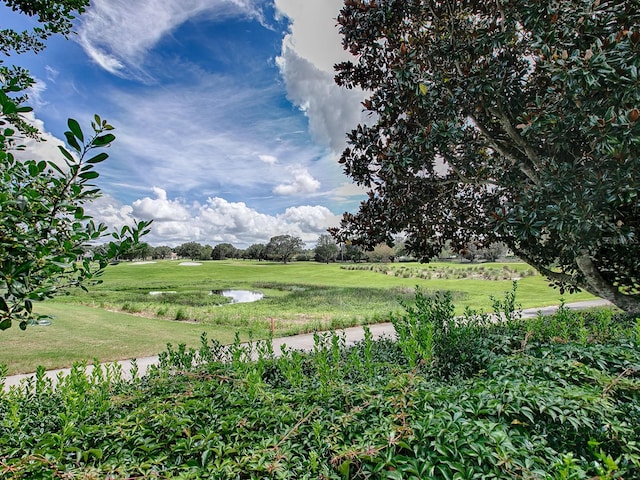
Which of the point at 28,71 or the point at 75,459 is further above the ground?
the point at 28,71

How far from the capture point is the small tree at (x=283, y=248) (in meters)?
75.4

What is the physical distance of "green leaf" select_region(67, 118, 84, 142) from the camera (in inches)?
65.7

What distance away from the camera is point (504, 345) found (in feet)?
13.6

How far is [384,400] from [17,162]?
2.86m

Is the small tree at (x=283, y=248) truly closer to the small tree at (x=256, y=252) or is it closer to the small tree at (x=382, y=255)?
the small tree at (x=256, y=252)

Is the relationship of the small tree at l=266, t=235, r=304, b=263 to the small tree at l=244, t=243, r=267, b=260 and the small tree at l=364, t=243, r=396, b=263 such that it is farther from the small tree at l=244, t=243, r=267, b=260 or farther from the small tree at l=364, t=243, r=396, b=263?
the small tree at l=364, t=243, r=396, b=263

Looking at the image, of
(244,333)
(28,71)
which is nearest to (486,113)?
(28,71)

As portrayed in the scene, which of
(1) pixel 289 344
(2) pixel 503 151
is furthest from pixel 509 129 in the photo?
(1) pixel 289 344

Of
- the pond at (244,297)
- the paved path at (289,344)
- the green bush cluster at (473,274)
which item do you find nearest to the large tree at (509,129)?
the paved path at (289,344)

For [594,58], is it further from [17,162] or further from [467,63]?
[17,162]

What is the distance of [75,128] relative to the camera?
5.58ft

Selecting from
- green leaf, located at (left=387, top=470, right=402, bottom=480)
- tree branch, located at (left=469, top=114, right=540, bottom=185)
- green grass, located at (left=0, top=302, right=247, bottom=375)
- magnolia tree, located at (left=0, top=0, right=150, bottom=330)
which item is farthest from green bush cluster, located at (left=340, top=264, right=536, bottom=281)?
magnolia tree, located at (left=0, top=0, right=150, bottom=330)

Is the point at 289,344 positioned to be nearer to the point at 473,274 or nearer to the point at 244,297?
the point at 244,297

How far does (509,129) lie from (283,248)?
70859mm
